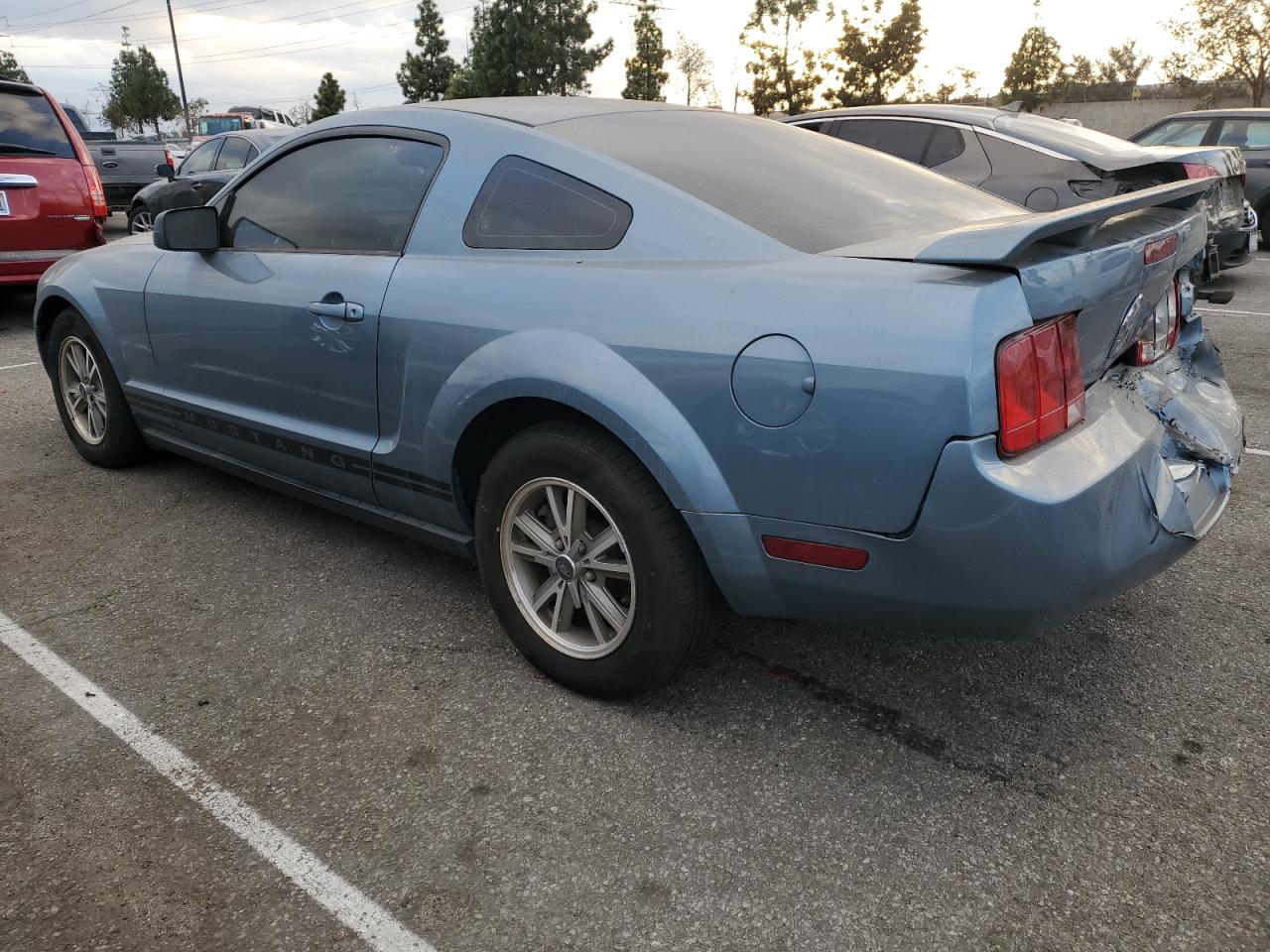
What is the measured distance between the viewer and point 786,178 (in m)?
2.74

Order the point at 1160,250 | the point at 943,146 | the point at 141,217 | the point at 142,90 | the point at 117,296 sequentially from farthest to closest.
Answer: the point at 142,90
the point at 141,217
the point at 943,146
the point at 117,296
the point at 1160,250

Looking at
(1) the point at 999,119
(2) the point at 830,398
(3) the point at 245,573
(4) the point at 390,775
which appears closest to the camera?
(2) the point at 830,398

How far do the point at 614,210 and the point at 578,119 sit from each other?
1.72 ft

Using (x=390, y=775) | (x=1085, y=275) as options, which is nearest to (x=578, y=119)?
(x=1085, y=275)

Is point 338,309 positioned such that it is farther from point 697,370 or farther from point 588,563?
point 697,370

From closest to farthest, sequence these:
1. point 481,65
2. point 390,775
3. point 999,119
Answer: point 390,775 → point 999,119 → point 481,65

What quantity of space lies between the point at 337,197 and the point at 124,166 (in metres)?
14.1

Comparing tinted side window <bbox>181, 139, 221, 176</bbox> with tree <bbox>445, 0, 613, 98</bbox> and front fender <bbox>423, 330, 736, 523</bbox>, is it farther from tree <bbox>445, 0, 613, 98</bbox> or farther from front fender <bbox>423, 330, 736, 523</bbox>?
tree <bbox>445, 0, 613, 98</bbox>

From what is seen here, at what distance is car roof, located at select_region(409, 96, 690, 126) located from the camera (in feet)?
9.54

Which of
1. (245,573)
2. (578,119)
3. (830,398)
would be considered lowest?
(245,573)

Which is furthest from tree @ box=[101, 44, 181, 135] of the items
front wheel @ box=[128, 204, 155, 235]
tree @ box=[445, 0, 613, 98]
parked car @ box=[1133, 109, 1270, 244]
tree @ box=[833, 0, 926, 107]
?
parked car @ box=[1133, 109, 1270, 244]

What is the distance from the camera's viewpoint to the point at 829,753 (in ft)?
7.95

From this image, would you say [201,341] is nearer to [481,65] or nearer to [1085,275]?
[1085,275]

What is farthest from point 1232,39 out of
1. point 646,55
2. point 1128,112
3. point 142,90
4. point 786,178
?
point 142,90
